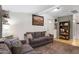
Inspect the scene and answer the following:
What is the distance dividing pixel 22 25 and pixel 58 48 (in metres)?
0.81

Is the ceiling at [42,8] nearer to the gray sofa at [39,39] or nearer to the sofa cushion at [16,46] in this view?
the gray sofa at [39,39]

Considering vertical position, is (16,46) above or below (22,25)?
below

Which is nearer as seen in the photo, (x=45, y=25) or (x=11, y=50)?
(x=11, y=50)

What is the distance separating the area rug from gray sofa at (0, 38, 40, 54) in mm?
132

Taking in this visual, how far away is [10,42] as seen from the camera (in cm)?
159

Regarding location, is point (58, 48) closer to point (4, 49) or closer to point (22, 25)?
point (22, 25)

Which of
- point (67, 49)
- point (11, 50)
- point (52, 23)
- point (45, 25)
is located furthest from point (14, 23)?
point (67, 49)

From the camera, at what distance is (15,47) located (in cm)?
160

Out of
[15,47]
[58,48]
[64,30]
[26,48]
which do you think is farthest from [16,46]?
[64,30]

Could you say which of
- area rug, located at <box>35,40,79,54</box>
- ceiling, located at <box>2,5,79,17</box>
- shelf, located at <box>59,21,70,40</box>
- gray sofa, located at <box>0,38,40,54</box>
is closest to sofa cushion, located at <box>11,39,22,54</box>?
gray sofa, located at <box>0,38,40,54</box>
